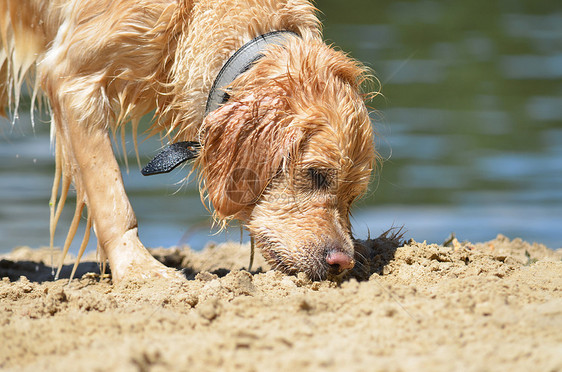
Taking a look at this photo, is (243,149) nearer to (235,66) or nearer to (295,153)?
(295,153)

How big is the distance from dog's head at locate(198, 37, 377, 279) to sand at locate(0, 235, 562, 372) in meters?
0.24

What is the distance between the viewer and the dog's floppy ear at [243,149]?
4.01 metres

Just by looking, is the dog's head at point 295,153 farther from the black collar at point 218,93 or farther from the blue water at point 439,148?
the blue water at point 439,148

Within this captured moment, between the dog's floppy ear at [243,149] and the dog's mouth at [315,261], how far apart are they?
1.29 ft

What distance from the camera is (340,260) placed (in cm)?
393

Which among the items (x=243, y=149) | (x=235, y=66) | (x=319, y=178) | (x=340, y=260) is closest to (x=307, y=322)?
(x=340, y=260)

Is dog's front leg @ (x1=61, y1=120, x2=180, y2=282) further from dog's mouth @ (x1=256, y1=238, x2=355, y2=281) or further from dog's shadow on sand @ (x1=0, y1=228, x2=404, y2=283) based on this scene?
dog's mouth @ (x1=256, y1=238, x2=355, y2=281)

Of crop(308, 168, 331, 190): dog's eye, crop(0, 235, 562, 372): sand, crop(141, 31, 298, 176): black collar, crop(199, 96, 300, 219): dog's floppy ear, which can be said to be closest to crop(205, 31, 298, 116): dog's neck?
crop(141, 31, 298, 176): black collar

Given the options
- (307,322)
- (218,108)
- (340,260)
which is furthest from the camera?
(218,108)

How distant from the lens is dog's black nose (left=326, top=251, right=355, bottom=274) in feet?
12.9

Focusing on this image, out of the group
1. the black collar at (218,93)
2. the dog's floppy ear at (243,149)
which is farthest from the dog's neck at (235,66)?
the dog's floppy ear at (243,149)

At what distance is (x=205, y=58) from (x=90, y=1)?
83 centimetres

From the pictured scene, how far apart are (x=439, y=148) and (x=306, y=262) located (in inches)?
293

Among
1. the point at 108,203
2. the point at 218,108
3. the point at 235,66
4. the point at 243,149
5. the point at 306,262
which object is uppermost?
the point at 235,66
